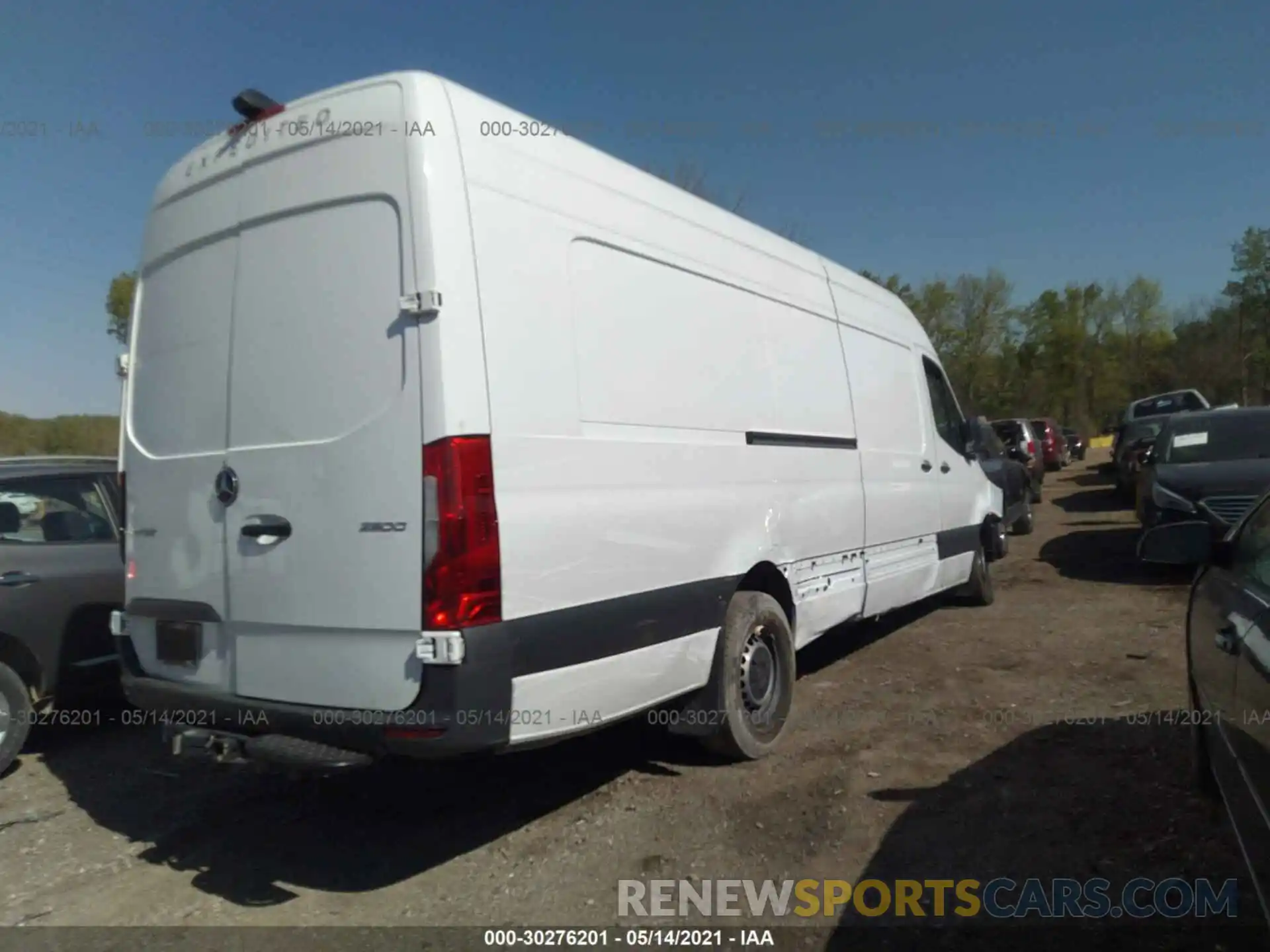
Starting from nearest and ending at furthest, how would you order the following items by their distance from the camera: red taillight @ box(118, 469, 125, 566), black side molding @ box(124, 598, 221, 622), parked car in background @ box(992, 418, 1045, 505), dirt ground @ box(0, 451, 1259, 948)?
1. dirt ground @ box(0, 451, 1259, 948)
2. black side molding @ box(124, 598, 221, 622)
3. red taillight @ box(118, 469, 125, 566)
4. parked car in background @ box(992, 418, 1045, 505)

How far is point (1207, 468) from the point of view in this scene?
942cm

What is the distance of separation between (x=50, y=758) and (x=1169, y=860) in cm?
582

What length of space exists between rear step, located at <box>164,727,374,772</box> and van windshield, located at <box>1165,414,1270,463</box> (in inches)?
372

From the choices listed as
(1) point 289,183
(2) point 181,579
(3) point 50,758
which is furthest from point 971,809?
(3) point 50,758

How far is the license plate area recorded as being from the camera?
12.8 feet

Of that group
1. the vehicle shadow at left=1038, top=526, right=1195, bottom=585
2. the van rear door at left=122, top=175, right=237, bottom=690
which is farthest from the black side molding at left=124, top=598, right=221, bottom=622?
the vehicle shadow at left=1038, top=526, right=1195, bottom=585

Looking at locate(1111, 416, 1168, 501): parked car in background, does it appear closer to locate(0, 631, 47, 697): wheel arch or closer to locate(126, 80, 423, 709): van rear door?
locate(126, 80, 423, 709): van rear door

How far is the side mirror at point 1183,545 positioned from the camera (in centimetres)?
358

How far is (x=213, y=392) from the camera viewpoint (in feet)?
12.8

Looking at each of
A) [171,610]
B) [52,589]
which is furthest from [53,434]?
[171,610]

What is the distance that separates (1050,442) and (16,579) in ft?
86.8

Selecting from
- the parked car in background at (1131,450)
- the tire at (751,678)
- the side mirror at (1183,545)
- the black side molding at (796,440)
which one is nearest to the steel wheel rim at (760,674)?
the tire at (751,678)

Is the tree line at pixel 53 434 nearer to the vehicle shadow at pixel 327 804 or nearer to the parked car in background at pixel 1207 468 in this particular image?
the vehicle shadow at pixel 327 804

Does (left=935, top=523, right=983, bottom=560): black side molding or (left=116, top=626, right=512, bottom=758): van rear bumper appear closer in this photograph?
(left=116, top=626, right=512, bottom=758): van rear bumper
